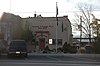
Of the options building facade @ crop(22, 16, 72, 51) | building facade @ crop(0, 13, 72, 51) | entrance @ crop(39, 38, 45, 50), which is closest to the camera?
building facade @ crop(0, 13, 72, 51)

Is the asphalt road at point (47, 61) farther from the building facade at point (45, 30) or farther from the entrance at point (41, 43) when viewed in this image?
the entrance at point (41, 43)

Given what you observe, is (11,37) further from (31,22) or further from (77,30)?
(77,30)

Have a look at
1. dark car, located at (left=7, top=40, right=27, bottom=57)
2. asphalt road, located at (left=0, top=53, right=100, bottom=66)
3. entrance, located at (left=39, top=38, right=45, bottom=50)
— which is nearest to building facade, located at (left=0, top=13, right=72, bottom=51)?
entrance, located at (left=39, top=38, right=45, bottom=50)

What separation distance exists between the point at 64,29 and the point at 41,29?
173 inches

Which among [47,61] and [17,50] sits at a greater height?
[17,50]

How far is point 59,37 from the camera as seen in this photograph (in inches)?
2502

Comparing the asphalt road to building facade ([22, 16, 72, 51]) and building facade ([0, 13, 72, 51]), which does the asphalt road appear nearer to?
building facade ([0, 13, 72, 51])

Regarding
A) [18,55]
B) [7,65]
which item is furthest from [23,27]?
[7,65]

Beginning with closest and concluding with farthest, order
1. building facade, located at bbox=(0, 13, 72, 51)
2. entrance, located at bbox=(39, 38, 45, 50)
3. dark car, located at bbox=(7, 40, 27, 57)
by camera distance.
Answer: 1. dark car, located at bbox=(7, 40, 27, 57)
2. building facade, located at bbox=(0, 13, 72, 51)
3. entrance, located at bbox=(39, 38, 45, 50)

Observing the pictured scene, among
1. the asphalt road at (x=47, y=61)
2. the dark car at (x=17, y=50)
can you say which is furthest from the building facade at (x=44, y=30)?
the asphalt road at (x=47, y=61)

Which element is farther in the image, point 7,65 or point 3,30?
point 3,30

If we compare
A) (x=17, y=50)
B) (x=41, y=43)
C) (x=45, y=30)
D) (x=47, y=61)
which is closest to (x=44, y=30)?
(x=45, y=30)

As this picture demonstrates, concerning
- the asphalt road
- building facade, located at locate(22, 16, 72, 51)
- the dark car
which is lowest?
the asphalt road

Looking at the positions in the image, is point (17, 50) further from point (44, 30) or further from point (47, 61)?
point (44, 30)
